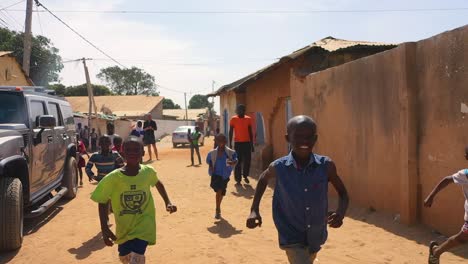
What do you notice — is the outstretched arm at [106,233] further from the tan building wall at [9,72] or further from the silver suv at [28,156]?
the tan building wall at [9,72]

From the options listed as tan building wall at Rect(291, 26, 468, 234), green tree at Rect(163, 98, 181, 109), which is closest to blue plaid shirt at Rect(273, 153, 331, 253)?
tan building wall at Rect(291, 26, 468, 234)

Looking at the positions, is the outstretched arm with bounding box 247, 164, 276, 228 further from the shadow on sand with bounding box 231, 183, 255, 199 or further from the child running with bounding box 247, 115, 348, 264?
the shadow on sand with bounding box 231, 183, 255, 199

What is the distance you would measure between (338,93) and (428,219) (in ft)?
9.45

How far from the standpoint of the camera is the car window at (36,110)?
6238 millimetres

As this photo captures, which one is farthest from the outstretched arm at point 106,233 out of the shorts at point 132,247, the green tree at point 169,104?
the green tree at point 169,104

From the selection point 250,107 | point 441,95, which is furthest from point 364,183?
point 250,107

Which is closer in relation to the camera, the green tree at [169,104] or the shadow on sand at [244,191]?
the shadow on sand at [244,191]

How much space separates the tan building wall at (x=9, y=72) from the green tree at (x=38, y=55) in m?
18.6

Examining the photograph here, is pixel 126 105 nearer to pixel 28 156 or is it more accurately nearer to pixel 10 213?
pixel 28 156

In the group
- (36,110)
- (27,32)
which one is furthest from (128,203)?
(27,32)

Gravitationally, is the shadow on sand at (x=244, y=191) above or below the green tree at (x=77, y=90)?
below

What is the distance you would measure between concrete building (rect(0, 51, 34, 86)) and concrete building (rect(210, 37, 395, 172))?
35.2 feet

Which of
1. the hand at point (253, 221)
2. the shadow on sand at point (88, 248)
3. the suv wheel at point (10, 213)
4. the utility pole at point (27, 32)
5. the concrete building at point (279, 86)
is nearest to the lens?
the hand at point (253, 221)

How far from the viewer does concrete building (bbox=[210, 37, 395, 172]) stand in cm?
1088
